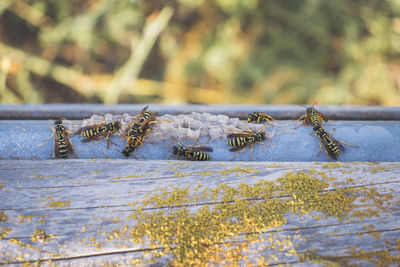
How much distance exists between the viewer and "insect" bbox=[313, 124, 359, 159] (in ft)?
4.32

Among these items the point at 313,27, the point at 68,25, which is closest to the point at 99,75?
the point at 68,25

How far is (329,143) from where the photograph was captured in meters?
1.34

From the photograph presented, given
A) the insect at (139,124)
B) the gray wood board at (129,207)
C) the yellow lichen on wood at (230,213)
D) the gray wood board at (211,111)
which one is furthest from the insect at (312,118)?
the insect at (139,124)

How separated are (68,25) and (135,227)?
4267mm

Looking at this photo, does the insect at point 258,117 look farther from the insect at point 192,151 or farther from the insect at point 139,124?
the insect at point 139,124

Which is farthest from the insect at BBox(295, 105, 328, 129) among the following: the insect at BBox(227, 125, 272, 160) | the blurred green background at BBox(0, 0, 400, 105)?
the blurred green background at BBox(0, 0, 400, 105)

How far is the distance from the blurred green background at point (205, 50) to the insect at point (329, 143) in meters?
3.30

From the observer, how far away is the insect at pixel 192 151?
1.30 m

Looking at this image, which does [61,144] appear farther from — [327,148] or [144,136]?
[327,148]

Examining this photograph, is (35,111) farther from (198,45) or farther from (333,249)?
(198,45)

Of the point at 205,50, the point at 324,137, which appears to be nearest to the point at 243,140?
the point at 324,137

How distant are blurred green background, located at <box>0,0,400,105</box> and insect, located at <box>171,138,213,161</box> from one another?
3248mm

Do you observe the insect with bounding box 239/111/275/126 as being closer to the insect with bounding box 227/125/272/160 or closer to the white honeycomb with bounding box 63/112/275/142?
the white honeycomb with bounding box 63/112/275/142

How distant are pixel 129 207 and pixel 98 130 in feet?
1.70
